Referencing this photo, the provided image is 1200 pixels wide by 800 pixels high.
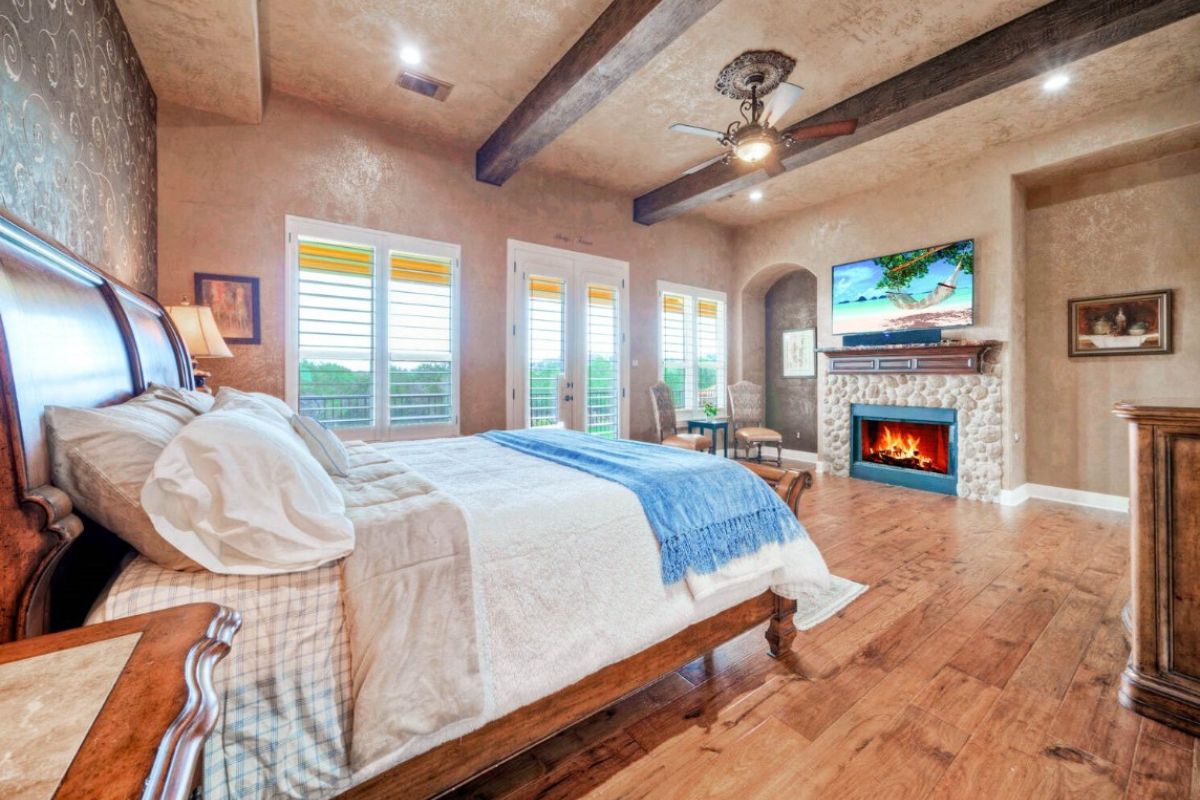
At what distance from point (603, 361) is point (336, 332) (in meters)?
2.58

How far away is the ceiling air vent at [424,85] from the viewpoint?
3.27m

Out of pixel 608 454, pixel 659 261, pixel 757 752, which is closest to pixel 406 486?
pixel 608 454

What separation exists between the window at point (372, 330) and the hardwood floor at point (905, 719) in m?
3.03

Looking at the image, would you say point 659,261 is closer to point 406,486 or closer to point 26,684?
point 406,486

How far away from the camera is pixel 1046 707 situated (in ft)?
5.52

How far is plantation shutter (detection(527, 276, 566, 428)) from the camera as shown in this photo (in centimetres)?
A: 472

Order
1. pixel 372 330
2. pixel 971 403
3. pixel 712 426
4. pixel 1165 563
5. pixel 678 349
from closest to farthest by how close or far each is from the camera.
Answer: pixel 1165 563
pixel 372 330
pixel 971 403
pixel 712 426
pixel 678 349

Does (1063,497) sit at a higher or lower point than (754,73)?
lower

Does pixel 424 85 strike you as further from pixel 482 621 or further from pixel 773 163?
pixel 482 621

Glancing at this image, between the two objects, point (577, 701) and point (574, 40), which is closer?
point (577, 701)

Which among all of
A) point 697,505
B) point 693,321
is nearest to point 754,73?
point 697,505

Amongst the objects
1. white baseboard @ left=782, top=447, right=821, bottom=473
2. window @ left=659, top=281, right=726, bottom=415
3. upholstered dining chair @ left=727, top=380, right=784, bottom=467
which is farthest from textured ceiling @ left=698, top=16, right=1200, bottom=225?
white baseboard @ left=782, top=447, right=821, bottom=473

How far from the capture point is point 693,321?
6.05 metres

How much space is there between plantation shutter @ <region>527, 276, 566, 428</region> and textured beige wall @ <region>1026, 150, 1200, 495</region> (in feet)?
14.7
